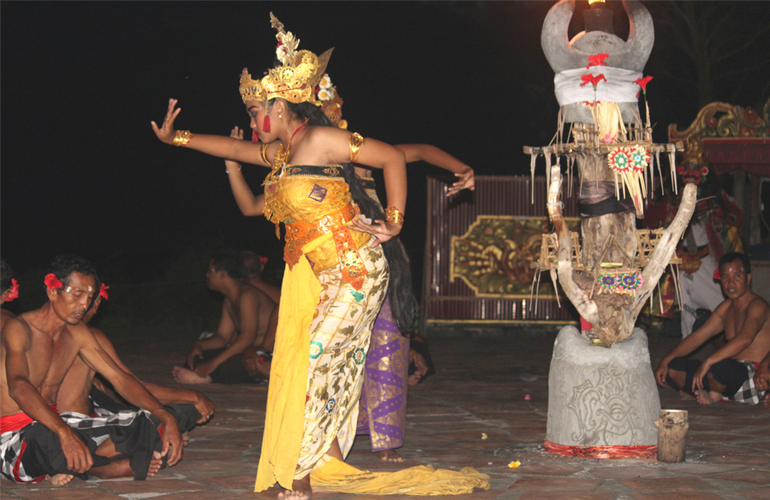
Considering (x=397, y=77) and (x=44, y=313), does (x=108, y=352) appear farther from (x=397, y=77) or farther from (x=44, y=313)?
(x=397, y=77)

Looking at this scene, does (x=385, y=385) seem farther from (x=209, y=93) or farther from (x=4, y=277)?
(x=209, y=93)

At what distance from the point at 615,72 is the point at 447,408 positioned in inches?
110

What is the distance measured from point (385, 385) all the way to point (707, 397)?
296cm

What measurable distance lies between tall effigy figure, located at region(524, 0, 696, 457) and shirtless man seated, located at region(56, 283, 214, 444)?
1876mm

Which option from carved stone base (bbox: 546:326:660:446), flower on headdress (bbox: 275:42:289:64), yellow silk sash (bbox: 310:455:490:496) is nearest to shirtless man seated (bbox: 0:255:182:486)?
yellow silk sash (bbox: 310:455:490:496)

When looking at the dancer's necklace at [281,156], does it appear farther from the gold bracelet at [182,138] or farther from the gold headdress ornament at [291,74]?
the gold bracelet at [182,138]

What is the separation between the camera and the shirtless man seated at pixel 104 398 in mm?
4309

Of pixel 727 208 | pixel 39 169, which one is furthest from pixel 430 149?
pixel 39 169

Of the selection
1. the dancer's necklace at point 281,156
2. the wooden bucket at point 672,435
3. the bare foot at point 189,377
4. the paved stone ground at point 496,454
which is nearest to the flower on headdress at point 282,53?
the dancer's necklace at point 281,156

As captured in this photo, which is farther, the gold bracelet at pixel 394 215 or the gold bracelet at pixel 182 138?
the gold bracelet at pixel 182 138

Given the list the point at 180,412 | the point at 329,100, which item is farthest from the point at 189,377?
the point at 329,100

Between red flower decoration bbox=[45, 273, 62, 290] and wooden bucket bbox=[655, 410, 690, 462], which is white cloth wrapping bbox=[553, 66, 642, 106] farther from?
red flower decoration bbox=[45, 273, 62, 290]

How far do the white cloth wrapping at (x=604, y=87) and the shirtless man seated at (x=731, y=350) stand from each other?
2.37m

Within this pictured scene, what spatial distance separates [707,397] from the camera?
6.30 metres
